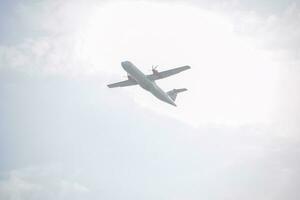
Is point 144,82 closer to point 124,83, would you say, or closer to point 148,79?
point 148,79

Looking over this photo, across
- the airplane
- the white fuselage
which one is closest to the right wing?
the airplane

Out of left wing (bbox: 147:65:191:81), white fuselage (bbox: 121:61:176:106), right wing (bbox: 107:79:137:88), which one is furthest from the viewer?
right wing (bbox: 107:79:137:88)

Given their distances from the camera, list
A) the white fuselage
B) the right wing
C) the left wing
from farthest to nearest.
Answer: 1. the right wing
2. the left wing
3. the white fuselage

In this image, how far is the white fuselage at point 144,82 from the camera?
95.2m

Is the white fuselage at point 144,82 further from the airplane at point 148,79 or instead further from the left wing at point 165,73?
the left wing at point 165,73

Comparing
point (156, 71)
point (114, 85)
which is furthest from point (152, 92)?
point (114, 85)

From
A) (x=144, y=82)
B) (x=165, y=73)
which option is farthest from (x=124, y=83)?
(x=165, y=73)

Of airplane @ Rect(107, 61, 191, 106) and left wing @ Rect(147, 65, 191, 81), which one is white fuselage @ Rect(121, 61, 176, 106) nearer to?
airplane @ Rect(107, 61, 191, 106)

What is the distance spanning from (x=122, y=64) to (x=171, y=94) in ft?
78.2

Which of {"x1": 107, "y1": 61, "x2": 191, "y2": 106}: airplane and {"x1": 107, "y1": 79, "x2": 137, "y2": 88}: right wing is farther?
{"x1": 107, "y1": 79, "x2": 137, "y2": 88}: right wing

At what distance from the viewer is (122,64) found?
95.7m

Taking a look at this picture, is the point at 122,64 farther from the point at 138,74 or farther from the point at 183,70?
the point at 183,70

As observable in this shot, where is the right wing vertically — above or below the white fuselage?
above

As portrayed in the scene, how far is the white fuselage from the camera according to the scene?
95188 mm
